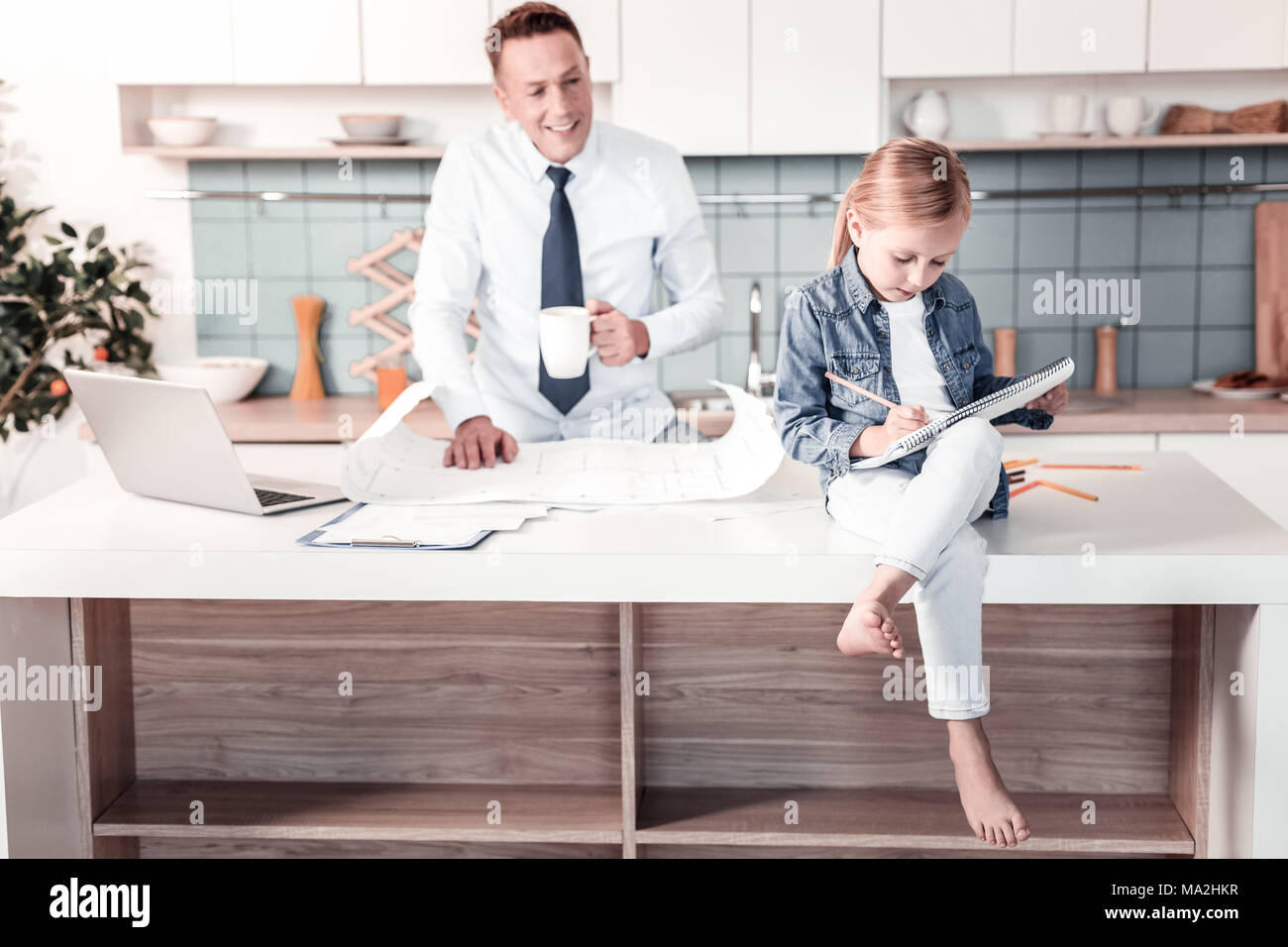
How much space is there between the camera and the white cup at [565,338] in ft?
Answer: 5.50

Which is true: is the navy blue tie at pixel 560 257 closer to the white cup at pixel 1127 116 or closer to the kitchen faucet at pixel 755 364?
the kitchen faucet at pixel 755 364

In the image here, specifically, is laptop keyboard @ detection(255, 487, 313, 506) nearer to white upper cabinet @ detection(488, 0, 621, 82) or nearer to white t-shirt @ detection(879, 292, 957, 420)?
white t-shirt @ detection(879, 292, 957, 420)

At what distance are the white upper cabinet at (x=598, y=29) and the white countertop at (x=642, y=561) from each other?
1.67 m

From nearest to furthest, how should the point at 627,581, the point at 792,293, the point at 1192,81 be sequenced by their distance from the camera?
1. the point at 627,581
2. the point at 792,293
3. the point at 1192,81

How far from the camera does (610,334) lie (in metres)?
1.87

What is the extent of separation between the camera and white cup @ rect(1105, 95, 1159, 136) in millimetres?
2922

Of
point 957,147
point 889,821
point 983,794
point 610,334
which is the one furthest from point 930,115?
point 983,794

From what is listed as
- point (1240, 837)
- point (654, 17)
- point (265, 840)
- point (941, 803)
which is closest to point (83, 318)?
point (654, 17)

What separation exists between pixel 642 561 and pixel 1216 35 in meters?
2.19

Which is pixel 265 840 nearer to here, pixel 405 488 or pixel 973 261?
pixel 405 488

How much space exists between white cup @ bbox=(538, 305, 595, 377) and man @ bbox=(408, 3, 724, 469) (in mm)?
320

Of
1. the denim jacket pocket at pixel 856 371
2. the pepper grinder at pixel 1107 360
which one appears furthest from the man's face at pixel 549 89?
the pepper grinder at pixel 1107 360
